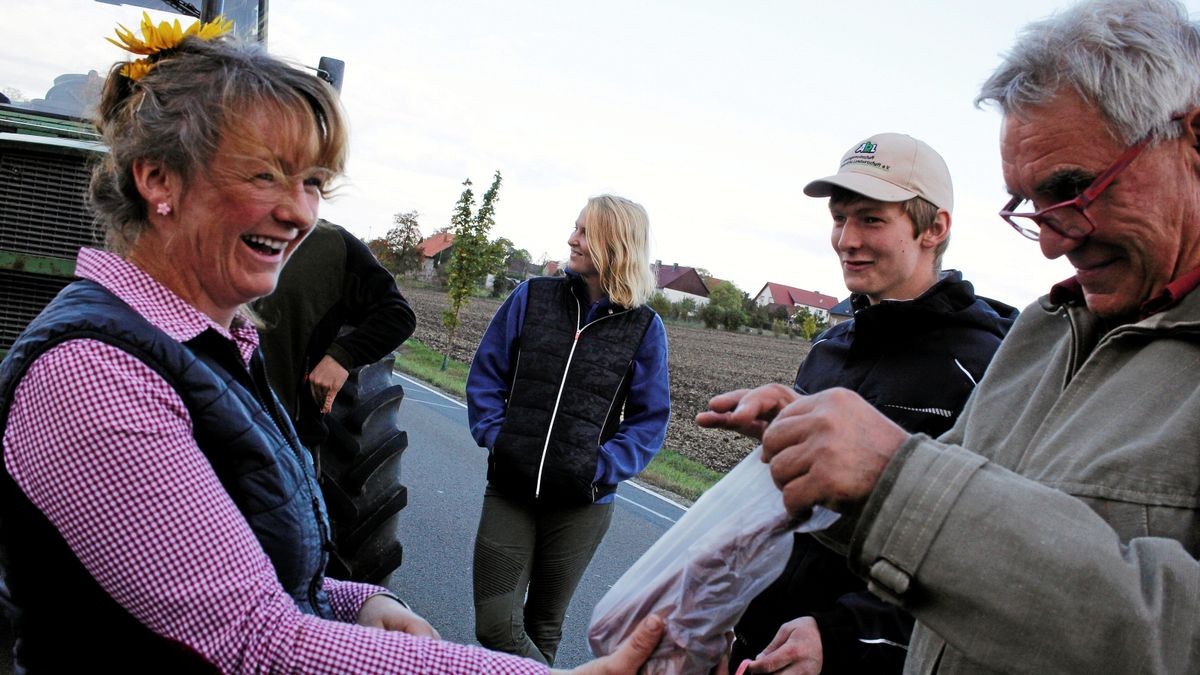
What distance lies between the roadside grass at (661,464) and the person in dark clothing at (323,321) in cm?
126

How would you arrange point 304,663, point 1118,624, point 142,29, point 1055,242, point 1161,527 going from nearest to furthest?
point 1118,624 → point 1161,527 → point 304,663 → point 1055,242 → point 142,29

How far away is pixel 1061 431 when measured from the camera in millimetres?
1461

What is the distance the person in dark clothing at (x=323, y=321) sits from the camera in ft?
13.2

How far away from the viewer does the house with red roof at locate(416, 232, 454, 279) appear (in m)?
79.2

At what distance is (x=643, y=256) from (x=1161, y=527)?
3071 millimetres

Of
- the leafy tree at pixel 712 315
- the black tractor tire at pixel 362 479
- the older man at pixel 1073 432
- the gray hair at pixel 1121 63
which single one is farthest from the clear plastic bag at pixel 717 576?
the leafy tree at pixel 712 315

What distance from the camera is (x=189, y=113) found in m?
1.72

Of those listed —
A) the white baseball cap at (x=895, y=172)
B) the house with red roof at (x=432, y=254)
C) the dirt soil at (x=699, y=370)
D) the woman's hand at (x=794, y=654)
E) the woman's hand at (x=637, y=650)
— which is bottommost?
the house with red roof at (x=432, y=254)

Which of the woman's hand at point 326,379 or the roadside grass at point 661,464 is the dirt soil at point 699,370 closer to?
the roadside grass at point 661,464

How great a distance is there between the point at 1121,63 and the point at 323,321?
348 centimetres

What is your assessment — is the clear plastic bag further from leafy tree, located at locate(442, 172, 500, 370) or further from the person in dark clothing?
leafy tree, located at locate(442, 172, 500, 370)

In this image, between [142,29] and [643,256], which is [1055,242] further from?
[643,256]

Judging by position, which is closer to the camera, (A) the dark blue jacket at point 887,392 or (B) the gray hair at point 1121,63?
(B) the gray hair at point 1121,63

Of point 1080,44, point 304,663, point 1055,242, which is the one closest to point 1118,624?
point 1055,242
